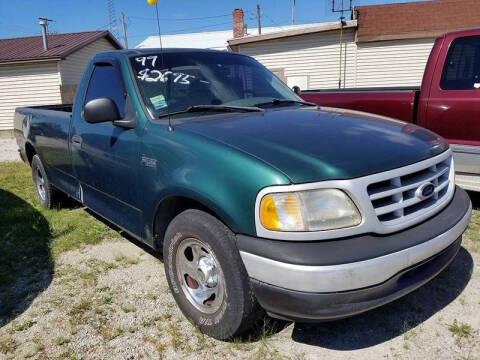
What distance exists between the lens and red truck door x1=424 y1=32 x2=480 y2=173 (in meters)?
4.22

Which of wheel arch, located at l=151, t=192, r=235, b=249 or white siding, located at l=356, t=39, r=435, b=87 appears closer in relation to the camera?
wheel arch, located at l=151, t=192, r=235, b=249

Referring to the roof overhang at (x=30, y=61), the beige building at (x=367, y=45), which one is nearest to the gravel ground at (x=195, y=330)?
the beige building at (x=367, y=45)

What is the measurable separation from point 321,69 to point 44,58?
10879 mm

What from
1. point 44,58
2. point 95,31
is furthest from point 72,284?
point 95,31

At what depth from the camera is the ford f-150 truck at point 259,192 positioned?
6.57 feet

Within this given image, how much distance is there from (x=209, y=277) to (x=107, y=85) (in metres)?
2.02

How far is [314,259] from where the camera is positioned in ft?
6.32

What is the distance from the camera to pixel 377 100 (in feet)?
16.1

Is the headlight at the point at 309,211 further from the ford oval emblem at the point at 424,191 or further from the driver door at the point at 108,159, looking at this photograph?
the driver door at the point at 108,159

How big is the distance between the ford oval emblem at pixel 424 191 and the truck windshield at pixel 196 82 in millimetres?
1481

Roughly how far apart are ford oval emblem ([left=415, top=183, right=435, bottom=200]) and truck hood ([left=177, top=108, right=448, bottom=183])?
0.16 meters

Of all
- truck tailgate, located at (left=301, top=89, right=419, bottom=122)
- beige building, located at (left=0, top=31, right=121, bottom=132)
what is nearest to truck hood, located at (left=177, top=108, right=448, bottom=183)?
truck tailgate, located at (left=301, top=89, right=419, bottom=122)

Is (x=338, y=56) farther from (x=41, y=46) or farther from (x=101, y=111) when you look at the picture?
(x=101, y=111)

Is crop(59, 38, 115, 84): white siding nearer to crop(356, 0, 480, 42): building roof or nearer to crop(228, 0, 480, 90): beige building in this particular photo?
crop(228, 0, 480, 90): beige building
